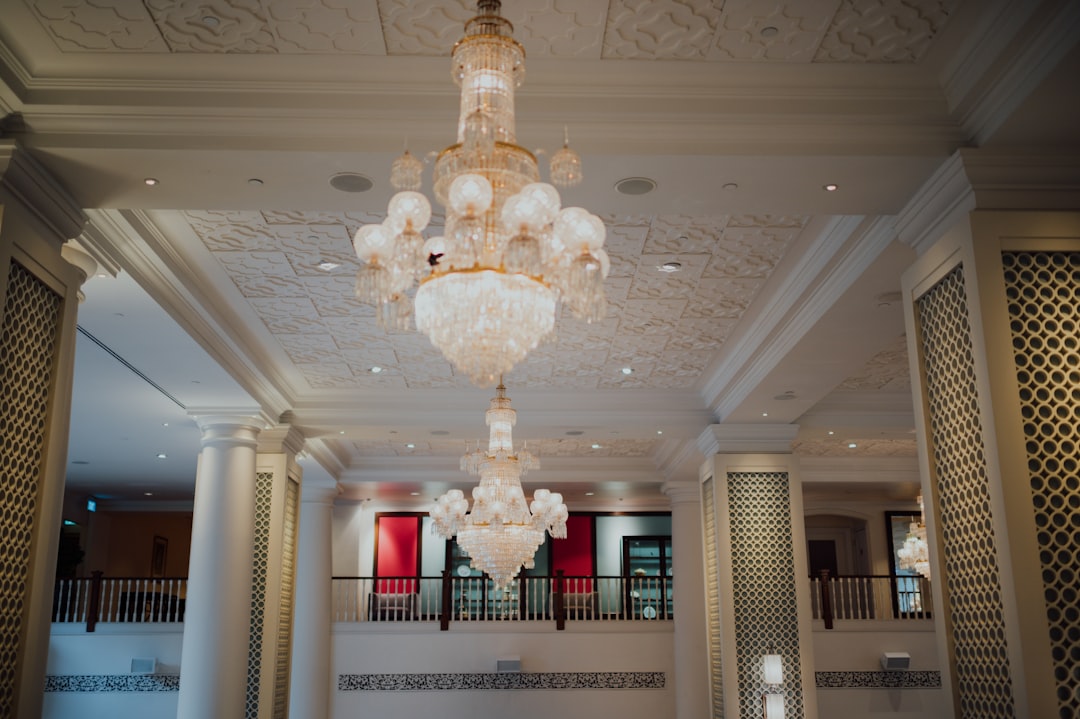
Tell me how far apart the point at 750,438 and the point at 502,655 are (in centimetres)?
597

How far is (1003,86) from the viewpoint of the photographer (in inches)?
178

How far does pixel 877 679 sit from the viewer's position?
13.7 m

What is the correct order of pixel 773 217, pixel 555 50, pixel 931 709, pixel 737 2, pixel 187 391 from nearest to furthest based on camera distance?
pixel 737 2 < pixel 555 50 < pixel 773 217 < pixel 187 391 < pixel 931 709

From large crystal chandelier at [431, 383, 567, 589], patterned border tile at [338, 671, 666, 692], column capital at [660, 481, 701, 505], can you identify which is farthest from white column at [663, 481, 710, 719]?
large crystal chandelier at [431, 383, 567, 589]

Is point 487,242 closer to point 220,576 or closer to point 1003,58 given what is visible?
point 1003,58

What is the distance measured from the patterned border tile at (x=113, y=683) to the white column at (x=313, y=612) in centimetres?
172

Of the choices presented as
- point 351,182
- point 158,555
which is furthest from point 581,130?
point 158,555

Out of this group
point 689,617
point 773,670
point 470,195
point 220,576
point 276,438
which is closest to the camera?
point 470,195

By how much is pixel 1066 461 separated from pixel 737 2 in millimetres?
2620

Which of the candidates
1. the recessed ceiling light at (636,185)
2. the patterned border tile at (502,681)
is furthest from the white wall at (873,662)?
the recessed ceiling light at (636,185)

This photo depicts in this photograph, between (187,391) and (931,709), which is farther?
(931,709)

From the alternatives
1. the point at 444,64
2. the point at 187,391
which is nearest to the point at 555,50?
the point at 444,64

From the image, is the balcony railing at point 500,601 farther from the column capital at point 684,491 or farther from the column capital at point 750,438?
the column capital at point 750,438

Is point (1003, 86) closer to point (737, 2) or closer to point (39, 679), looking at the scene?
point (737, 2)
